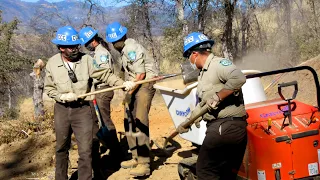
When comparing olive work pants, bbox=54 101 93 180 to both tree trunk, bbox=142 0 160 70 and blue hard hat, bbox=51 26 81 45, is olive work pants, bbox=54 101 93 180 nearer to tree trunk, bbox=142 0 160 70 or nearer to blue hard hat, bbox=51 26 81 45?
blue hard hat, bbox=51 26 81 45

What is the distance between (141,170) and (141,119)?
72 cm

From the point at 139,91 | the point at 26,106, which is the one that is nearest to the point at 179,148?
the point at 139,91

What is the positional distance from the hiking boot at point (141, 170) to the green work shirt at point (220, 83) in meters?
2.38

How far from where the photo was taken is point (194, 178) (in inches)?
214

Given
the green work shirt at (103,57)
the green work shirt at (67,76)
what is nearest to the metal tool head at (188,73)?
the green work shirt at (67,76)

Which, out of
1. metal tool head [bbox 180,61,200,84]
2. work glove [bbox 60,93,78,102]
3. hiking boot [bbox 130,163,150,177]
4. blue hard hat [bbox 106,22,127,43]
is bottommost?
hiking boot [bbox 130,163,150,177]

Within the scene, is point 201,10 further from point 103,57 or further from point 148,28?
point 103,57

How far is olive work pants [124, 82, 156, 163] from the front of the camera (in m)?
6.54

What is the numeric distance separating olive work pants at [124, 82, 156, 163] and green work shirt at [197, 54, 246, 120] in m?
2.25

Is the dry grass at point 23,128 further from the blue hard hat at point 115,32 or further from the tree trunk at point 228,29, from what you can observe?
the tree trunk at point 228,29

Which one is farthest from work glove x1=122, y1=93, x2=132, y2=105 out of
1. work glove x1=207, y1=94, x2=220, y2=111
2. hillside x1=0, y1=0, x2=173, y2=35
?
hillside x1=0, y1=0, x2=173, y2=35

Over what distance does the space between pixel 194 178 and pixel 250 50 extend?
54.1ft

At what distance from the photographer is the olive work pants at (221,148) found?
4.22m

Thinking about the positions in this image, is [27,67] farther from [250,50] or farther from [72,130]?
[72,130]
